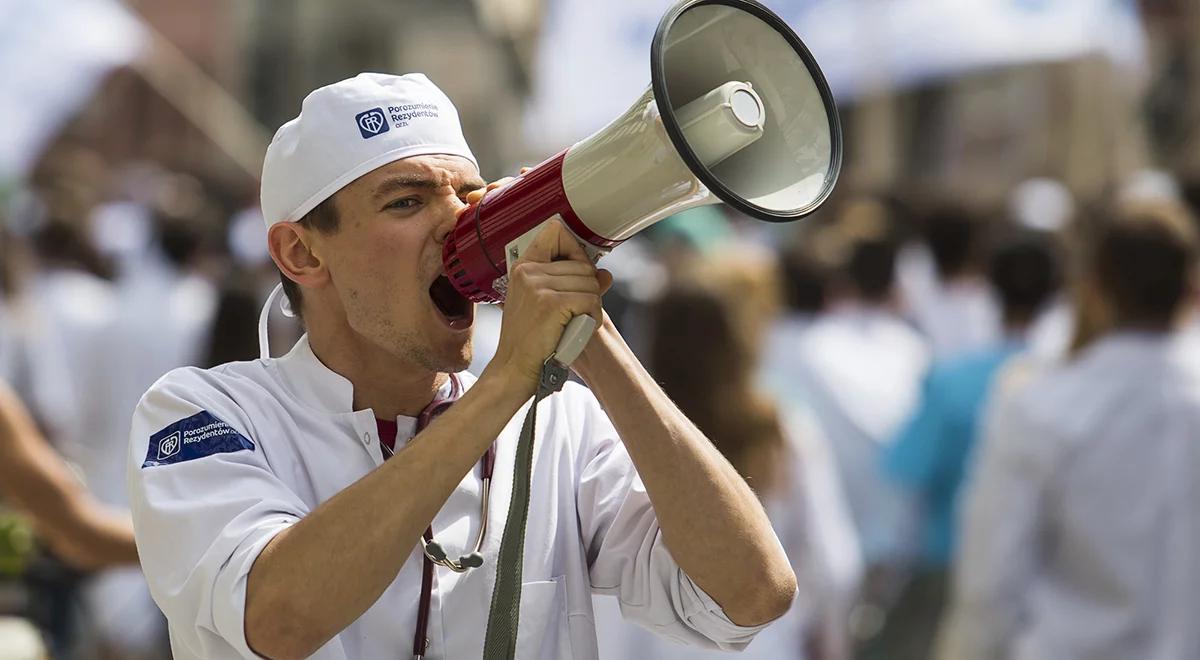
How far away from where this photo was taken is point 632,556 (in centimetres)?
301

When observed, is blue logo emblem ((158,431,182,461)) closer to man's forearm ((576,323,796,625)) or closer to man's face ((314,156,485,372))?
man's face ((314,156,485,372))

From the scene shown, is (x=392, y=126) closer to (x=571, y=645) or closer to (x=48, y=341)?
(x=571, y=645)

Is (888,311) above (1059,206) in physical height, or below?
below

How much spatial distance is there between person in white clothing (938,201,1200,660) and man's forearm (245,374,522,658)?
2.81 metres

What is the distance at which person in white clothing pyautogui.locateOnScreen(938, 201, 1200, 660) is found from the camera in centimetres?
492

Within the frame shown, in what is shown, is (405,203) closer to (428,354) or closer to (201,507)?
(428,354)

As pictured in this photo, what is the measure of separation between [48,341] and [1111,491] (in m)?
4.47

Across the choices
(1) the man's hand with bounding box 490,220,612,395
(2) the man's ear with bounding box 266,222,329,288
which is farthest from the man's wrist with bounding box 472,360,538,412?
(2) the man's ear with bounding box 266,222,329,288

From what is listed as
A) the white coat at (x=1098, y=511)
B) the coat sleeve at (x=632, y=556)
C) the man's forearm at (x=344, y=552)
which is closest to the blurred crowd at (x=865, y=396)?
the white coat at (x=1098, y=511)

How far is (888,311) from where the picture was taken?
7738 millimetres

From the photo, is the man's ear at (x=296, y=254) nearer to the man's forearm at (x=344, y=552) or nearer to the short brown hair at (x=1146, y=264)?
the man's forearm at (x=344, y=552)

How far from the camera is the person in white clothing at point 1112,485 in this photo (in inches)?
194

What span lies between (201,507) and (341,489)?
231mm

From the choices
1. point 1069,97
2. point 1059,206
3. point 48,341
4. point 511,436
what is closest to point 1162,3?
point 1069,97
